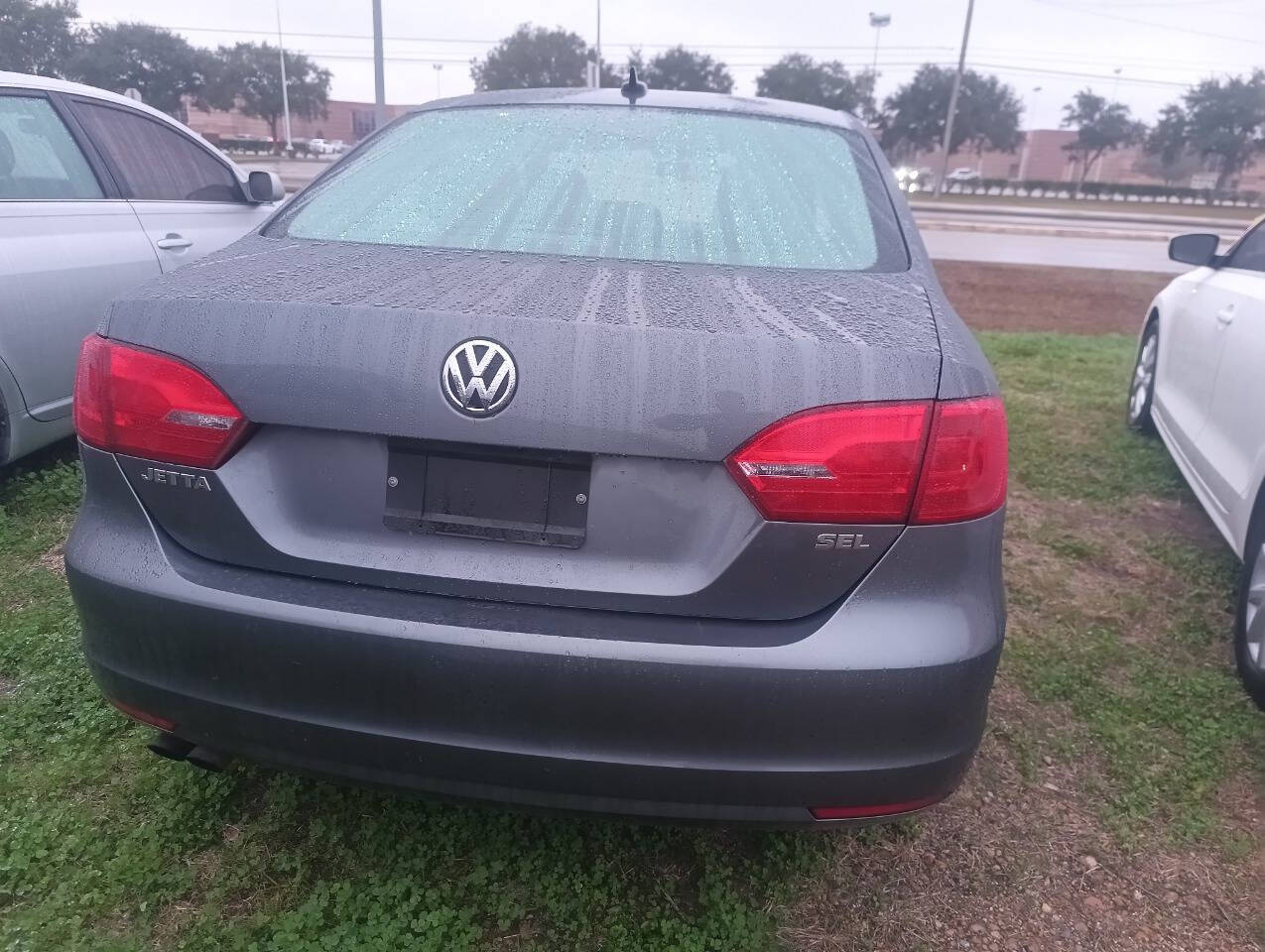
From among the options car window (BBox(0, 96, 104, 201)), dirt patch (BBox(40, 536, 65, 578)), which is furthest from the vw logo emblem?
car window (BBox(0, 96, 104, 201))

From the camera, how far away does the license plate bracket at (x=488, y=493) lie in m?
1.54

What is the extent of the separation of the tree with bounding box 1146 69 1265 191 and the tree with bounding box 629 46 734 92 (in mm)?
28271

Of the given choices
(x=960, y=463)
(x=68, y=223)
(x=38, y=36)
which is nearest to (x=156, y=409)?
(x=960, y=463)

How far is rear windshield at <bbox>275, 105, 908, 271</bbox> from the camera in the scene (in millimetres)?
2091

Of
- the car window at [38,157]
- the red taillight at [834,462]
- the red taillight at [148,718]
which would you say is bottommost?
the red taillight at [148,718]

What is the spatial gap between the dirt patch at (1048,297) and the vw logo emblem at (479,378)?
830 cm

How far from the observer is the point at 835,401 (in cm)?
150

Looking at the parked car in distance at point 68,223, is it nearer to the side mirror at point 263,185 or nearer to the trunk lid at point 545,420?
the side mirror at point 263,185

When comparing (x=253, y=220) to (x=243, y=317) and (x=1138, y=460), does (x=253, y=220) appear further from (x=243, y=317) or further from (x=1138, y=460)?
(x=1138, y=460)

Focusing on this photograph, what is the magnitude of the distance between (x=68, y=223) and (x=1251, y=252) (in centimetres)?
501

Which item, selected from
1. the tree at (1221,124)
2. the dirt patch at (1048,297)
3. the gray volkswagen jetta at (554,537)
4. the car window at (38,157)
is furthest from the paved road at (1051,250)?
the tree at (1221,124)

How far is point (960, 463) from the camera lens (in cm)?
155

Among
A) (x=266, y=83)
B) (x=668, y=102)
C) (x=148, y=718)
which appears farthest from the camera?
(x=266, y=83)

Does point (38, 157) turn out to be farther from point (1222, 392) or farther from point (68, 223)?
point (1222, 392)
